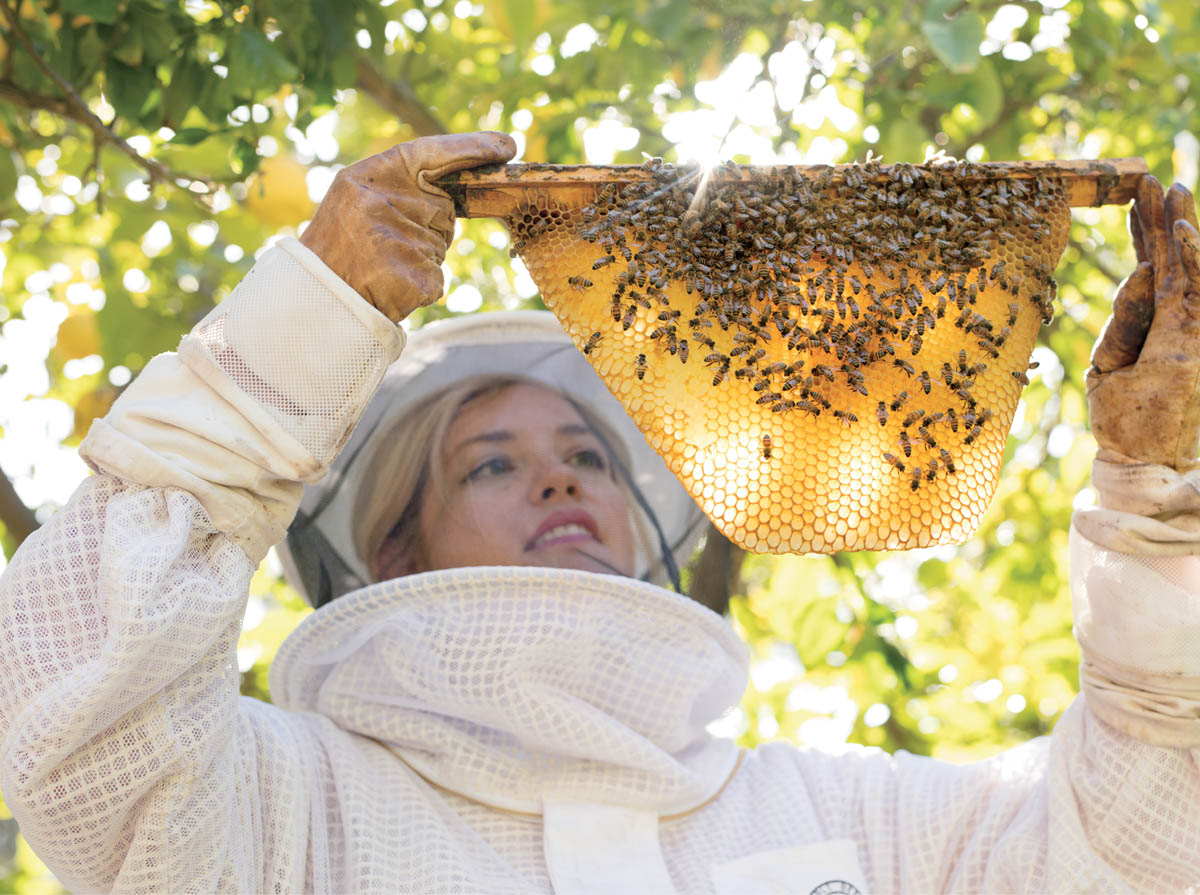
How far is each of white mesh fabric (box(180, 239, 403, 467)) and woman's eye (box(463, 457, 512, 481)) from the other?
2.65ft

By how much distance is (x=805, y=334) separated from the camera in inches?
74.9

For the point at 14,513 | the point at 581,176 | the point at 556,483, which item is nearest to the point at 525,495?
the point at 556,483

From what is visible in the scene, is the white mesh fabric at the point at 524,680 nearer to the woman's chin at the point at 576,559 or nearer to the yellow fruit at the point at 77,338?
the woman's chin at the point at 576,559

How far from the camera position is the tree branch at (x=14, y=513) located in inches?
106

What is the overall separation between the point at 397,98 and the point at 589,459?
1332 mm

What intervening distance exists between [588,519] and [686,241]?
0.85 metres

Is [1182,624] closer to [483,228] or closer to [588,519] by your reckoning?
[588,519]

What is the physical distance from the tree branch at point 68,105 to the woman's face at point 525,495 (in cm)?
83

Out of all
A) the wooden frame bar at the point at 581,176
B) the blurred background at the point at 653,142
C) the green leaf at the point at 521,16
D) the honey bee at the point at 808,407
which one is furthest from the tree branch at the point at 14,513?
the honey bee at the point at 808,407

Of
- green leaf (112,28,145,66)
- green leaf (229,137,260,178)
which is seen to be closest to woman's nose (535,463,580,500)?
green leaf (229,137,260,178)

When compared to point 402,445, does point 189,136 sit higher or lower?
higher

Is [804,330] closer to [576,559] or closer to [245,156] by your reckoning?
[576,559]

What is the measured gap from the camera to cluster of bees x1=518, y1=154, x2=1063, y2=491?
6.27ft

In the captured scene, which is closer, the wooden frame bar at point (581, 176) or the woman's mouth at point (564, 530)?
the wooden frame bar at point (581, 176)
